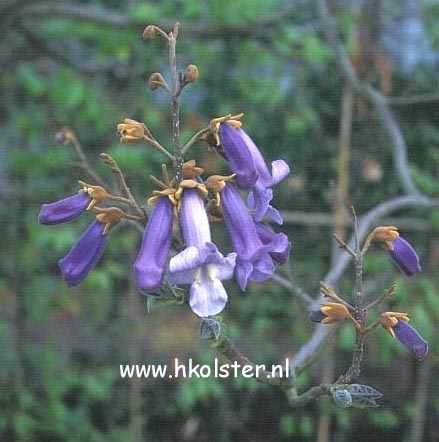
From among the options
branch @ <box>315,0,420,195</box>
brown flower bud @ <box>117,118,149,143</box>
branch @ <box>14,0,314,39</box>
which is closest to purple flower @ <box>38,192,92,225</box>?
brown flower bud @ <box>117,118,149,143</box>

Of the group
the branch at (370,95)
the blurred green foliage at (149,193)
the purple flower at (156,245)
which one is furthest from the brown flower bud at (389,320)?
the blurred green foliage at (149,193)

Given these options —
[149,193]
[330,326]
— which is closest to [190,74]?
[330,326]

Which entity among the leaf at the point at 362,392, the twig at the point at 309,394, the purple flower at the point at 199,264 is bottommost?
the leaf at the point at 362,392

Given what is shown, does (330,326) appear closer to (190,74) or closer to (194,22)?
(190,74)

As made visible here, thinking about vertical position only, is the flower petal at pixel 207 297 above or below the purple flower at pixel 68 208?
below

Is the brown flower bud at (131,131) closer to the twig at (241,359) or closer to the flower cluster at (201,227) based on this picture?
the flower cluster at (201,227)

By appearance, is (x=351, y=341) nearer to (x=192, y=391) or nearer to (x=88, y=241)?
(x=192, y=391)

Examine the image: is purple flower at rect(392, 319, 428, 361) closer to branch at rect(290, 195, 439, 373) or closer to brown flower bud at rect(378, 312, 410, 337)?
brown flower bud at rect(378, 312, 410, 337)
